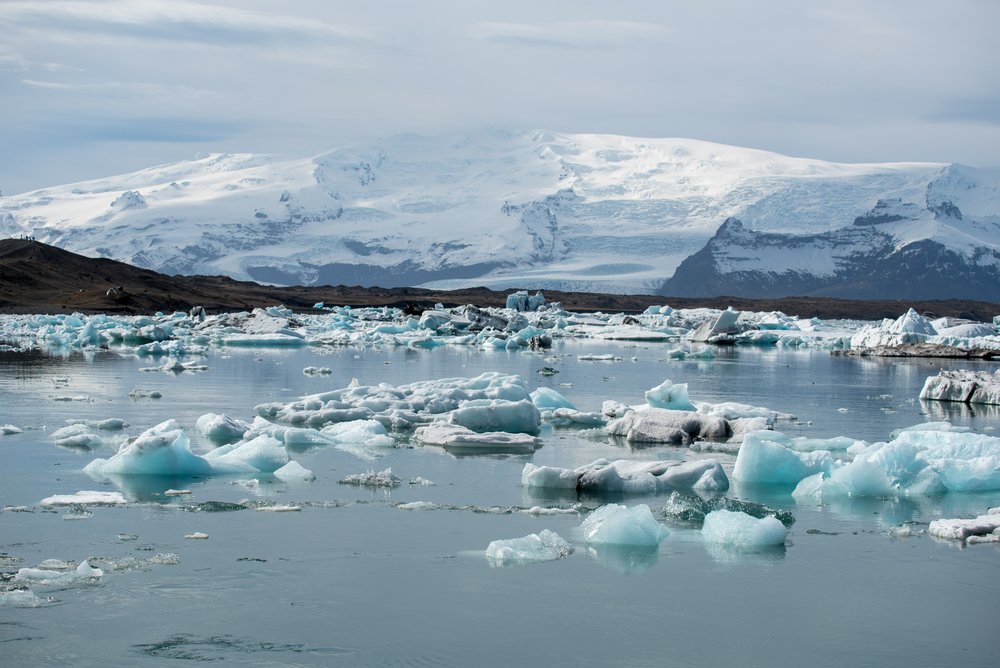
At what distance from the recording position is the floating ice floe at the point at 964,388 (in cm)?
1897

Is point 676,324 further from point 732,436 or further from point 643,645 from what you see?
point 643,645

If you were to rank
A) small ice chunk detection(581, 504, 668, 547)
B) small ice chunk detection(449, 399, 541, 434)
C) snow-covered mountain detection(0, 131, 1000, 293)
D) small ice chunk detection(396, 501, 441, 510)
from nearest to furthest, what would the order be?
small ice chunk detection(581, 504, 668, 547)
small ice chunk detection(396, 501, 441, 510)
small ice chunk detection(449, 399, 541, 434)
snow-covered mountain detection(0, 131, 1000, 293)

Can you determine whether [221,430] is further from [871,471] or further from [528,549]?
[871,471]

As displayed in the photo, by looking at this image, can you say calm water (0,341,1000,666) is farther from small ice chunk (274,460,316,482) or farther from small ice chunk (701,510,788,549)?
small ice chunk (274,460,316,482)

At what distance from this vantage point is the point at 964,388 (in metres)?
19.2

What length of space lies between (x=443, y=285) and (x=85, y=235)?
208 feet

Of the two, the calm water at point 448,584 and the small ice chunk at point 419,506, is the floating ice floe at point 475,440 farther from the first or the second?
the small ice chunk at point 419,506

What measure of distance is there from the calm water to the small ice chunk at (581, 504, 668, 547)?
0.18 meters

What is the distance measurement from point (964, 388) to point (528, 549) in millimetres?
13615

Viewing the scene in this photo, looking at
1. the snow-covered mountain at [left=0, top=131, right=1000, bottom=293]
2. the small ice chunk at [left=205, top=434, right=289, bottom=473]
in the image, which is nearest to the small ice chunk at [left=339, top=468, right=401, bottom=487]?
the small ice chunk at [left=205, top=434, right=289, bottom=473]

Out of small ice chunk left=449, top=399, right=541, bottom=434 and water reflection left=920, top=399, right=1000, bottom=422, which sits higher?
small ice chunk left=449, top=399, right=541, bottom=434

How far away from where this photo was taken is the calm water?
6090 mm

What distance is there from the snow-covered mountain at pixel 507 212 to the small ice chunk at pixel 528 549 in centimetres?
10921

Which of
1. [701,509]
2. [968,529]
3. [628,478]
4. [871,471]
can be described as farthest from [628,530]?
[871,471]
